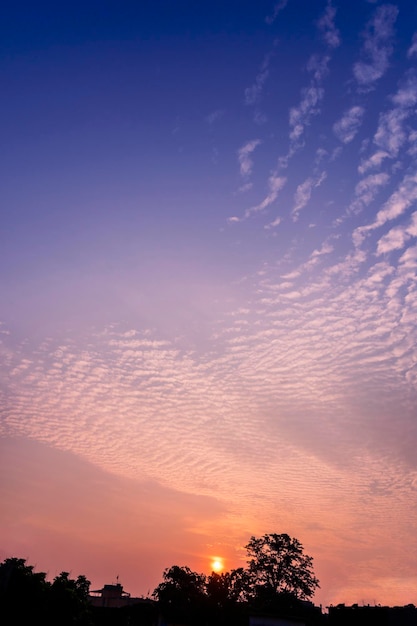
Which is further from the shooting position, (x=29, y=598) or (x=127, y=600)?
(x=127, y=600)

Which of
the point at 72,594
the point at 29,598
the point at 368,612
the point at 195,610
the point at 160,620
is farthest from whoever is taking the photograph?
the point at 195,610

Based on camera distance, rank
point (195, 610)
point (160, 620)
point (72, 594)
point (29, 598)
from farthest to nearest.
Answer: point (195, 610) → point (160, 620) → point (72, 594) → point (29, 598)

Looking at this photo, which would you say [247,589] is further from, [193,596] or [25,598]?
[25,598]

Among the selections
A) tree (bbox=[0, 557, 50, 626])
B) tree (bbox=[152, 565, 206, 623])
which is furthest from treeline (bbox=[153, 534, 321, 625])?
tree (bbox=[0, 557, 50, 626])

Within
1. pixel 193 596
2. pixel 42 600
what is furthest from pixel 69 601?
pixel 193 596

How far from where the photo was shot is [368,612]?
3166 centimetres

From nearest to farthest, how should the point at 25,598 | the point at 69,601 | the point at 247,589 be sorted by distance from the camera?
the point at 25,598 < the point at 69,601 < the point at 247,589

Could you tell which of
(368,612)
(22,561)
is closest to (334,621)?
(368,612)

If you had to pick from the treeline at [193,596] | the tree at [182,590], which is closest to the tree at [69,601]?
the treeline at [193,596]

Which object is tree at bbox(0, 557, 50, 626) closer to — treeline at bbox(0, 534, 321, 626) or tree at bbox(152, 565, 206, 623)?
treeline at bbox(0, 534, 321, 626)

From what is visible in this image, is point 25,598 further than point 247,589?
No

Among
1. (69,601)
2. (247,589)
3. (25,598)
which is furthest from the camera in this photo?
(247,589)

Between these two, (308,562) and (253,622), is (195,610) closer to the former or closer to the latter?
(308,562)

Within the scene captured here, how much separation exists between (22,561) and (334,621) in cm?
2251
